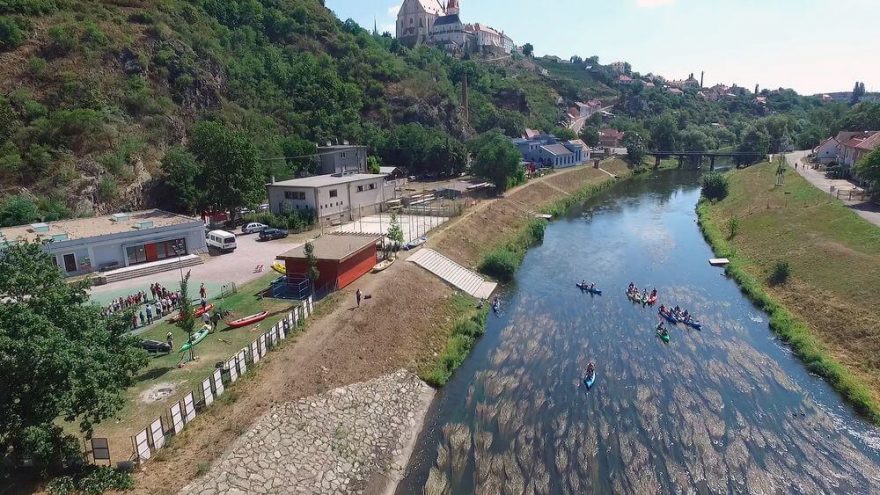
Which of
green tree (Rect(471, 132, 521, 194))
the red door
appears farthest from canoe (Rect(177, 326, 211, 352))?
green tree (Rect(471, 132, 521, 194))

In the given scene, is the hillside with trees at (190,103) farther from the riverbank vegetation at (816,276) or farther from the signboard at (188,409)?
the riverbank vegetation at (816,276)

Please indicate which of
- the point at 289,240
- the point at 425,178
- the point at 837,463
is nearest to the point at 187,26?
the point at 425,178

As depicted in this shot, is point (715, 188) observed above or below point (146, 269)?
above

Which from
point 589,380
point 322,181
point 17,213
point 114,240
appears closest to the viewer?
point 589,380

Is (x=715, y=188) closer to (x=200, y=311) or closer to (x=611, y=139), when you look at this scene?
(x=611, y=139)

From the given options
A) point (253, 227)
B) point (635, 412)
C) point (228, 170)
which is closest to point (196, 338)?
point (635, 412)

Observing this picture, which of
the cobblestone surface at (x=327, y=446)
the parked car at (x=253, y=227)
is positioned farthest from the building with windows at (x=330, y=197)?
the cobblestone surface at (x=327, y=446)

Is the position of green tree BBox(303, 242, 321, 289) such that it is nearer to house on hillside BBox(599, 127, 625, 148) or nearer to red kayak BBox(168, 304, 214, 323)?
red kayak BBox(168, 304, 214, 323)
